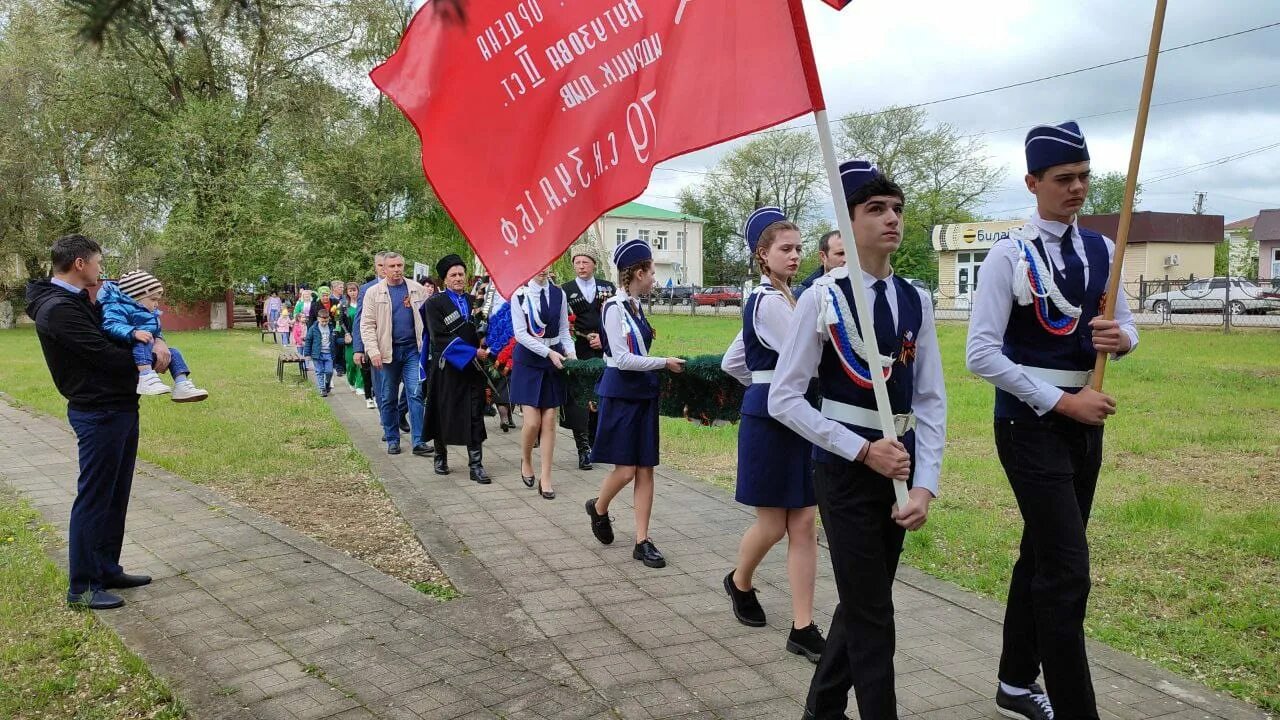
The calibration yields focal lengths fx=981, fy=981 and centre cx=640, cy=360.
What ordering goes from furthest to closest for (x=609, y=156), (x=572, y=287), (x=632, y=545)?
(x=572, y=287) < (x=632, y=545) < (x=609, y=156)

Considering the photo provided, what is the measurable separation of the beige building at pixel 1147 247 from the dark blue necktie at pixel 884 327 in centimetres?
4658

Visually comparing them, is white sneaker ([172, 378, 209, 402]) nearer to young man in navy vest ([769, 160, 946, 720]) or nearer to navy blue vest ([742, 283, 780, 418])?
navy blue vest ([742, 283, 780, 418])

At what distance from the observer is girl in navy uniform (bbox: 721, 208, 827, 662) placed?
4.49m

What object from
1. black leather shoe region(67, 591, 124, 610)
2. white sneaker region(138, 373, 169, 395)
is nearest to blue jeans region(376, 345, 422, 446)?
white sneaker region(138, 373, 169, 395)

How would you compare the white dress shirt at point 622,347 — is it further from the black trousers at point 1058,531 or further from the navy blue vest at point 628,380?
the black trousers at point 1058,531

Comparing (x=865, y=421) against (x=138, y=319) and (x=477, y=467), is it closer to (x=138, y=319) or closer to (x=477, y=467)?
(x=138, y=319)

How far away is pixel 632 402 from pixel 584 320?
11.4ft

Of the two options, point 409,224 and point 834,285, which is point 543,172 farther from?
point 409,224

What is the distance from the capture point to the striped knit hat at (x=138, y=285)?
588 cm

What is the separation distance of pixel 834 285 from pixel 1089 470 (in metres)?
1.26

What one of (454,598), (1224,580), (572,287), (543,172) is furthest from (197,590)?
(1224,580)

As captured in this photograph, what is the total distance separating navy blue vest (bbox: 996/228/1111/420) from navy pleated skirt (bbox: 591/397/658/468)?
2.73 metres

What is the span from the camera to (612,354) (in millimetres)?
6125

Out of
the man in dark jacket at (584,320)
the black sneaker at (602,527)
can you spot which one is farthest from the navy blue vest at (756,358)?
the man in dark jacket at (584,320)
